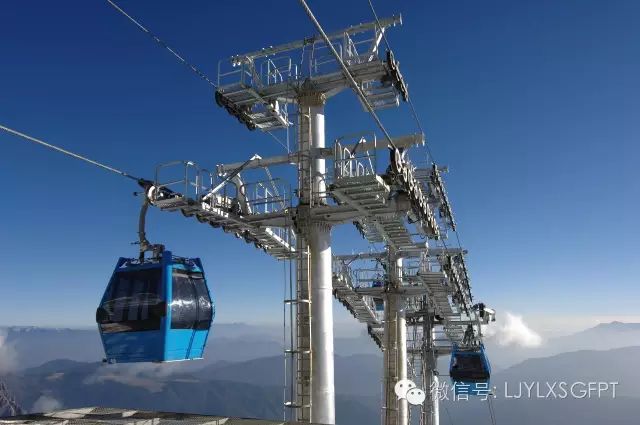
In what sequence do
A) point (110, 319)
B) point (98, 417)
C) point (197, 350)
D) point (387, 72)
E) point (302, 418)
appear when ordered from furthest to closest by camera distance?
point (387, 72) → point (302, 418) → point (197, 350) → point (110, 319) → point (98, 417)

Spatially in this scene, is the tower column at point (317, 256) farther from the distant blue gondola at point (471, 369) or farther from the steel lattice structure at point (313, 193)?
the distant blue gondola at point (471, 369)

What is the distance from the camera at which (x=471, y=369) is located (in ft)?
112

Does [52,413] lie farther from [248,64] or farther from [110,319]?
[248,64]

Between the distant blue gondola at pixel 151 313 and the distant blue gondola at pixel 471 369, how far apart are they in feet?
86.5

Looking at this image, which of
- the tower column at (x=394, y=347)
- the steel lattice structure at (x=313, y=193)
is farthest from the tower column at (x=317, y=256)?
the tower column at (x=394, y=347)

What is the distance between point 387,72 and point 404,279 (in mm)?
14407

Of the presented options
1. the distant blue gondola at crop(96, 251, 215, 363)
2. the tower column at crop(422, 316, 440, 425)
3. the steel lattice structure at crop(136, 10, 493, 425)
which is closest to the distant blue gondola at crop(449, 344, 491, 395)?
the tower column at crop(422, 316, 440, 425)

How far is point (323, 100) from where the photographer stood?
626 inches

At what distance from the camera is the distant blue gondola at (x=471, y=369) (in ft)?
111

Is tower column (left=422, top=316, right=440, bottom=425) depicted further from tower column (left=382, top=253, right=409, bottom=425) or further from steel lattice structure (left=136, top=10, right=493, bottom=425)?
steel lattice structure (left=136, top=10, right=493, bottom=425)

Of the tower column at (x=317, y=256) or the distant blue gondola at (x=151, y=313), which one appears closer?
the distant blue gondola at (x=151, y=313)

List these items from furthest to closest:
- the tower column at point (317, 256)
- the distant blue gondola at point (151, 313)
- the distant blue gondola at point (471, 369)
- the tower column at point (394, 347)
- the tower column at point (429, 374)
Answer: the tower column at point (429, 374) < the distant blue gondola at point (471, 369) < the tower column at point (394, 347) < the tower column at point (317, 256) < the distant blue gondola at point (151, 313)

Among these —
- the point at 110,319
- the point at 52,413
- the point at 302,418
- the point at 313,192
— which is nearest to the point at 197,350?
the point at 110,319

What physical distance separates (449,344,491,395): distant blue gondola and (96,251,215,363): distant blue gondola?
26.4m
